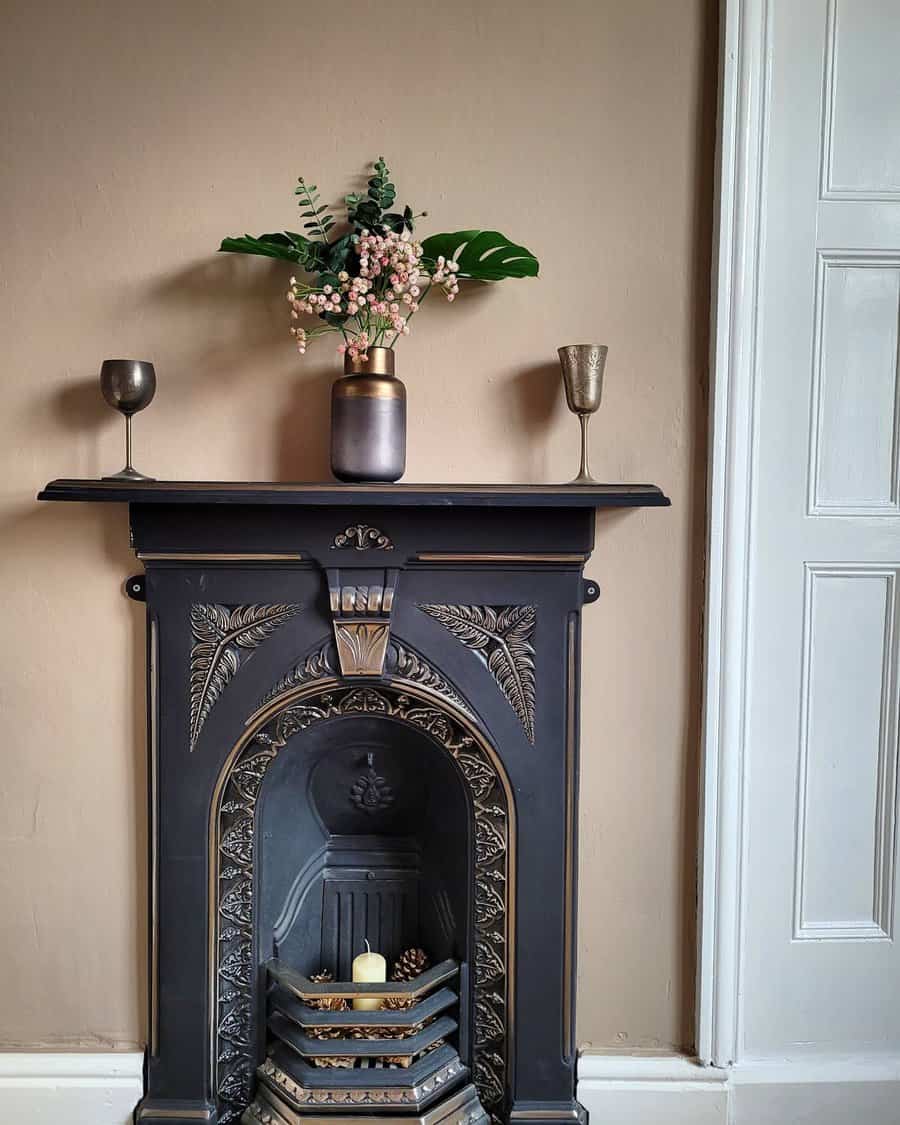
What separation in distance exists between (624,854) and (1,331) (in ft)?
5.03

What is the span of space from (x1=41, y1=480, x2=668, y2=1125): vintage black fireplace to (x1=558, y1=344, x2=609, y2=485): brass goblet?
18 centimetres

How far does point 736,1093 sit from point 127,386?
1.73 meters

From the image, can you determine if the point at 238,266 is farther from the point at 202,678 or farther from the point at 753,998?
the point at 753,998

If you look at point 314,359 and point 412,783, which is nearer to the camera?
point 314,359

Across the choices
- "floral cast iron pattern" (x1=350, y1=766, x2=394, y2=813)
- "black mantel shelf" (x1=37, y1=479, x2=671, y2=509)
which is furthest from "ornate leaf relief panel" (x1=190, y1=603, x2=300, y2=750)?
"floral cast iron pattern" (x1=350, y1=766, x2=394, y2=813)

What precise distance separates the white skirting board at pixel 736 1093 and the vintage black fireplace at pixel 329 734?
85mm

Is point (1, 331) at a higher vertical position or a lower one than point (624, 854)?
higher

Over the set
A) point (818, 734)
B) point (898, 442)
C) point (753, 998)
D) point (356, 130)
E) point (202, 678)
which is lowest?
point (753, 998)

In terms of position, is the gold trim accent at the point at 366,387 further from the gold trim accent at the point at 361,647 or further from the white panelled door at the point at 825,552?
the white panelled door at the point at 825,552

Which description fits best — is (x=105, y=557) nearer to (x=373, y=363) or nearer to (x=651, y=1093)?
(x=373, y=363)

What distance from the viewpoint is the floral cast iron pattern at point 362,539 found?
59.1 inches

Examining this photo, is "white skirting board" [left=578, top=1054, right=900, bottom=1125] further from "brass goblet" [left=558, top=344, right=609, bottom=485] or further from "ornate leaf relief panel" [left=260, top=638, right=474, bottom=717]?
"brass goblet" [left=558, top=344, right=609, bottom=485]

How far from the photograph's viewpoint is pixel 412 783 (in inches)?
68.2

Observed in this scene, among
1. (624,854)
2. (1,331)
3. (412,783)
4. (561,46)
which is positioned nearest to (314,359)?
(1,331)
